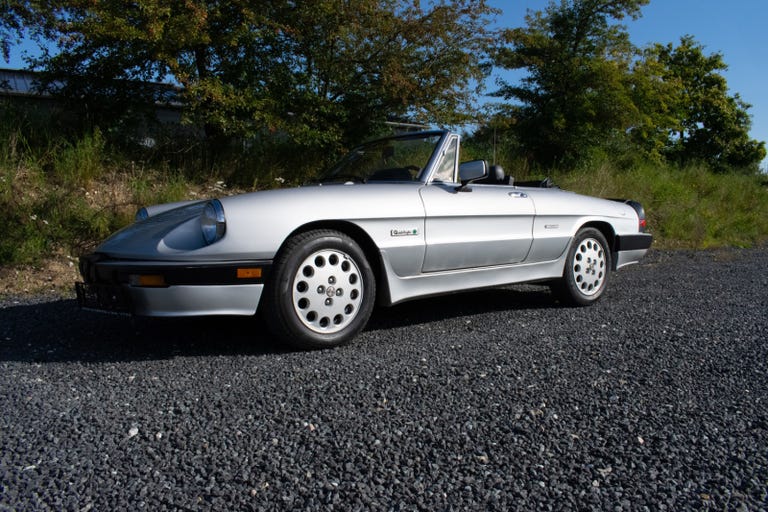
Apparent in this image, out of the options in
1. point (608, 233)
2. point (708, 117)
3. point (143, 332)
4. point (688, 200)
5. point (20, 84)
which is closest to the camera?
point (143, 332)

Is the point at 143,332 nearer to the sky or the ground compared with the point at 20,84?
nearer to the ground

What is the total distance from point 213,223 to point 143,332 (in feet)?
3.70

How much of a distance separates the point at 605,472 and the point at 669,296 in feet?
12.4

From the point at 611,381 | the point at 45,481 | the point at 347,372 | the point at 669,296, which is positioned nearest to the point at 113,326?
the point at 347,372

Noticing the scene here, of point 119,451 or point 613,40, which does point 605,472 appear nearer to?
point 119,451

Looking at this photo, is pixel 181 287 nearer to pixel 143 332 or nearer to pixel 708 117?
pixel 143 332

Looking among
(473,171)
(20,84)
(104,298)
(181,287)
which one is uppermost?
(20,84)

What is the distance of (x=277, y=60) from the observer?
8391 mm

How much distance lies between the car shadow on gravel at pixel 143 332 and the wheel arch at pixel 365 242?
45cm

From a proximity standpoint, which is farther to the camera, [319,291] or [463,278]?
[463,278]

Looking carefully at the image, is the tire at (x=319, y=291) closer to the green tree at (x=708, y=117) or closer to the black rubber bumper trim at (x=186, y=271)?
the black rubber bumper trim at (x=186, y=271)

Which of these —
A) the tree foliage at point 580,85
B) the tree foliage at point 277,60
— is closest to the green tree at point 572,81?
the tree foliage at point 580,85

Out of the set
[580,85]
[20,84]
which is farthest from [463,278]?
[580,85]

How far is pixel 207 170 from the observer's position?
811 centimetres
